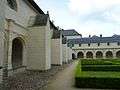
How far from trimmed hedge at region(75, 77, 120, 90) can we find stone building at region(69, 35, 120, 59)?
5367 centimetres

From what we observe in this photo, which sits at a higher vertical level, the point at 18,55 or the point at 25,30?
the point at 25,30

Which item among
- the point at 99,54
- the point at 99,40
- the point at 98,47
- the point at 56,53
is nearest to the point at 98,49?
the point at 98,47

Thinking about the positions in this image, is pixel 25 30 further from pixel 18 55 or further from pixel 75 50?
pixel 75 50

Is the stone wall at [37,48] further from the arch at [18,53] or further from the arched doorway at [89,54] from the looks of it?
the arched doorway at [89,54]

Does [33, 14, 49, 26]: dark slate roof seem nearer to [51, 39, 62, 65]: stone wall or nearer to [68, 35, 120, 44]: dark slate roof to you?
[51, 39, 62, 65]: stone wall

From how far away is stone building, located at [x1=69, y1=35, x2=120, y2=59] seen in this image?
214 ft

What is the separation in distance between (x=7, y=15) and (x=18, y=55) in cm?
549

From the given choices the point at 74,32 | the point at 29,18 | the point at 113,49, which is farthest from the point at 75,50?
the point at 29,18

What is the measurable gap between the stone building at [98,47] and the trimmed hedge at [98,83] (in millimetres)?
53666

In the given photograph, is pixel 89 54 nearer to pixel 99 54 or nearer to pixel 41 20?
pixel 99 54

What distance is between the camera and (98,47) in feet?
221

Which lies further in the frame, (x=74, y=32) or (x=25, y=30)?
(x=74, y=32)

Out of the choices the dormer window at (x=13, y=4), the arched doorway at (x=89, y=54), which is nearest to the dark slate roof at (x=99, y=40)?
the arched doorway at (x=89, y=54)

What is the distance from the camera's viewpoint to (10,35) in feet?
50.1
